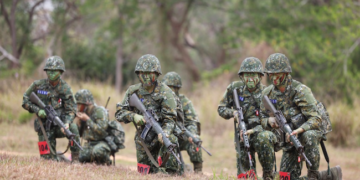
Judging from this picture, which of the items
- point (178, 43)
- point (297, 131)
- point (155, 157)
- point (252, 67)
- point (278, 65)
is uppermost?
point (178, 43)

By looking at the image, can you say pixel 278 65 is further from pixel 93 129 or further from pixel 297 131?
pixel 93 129

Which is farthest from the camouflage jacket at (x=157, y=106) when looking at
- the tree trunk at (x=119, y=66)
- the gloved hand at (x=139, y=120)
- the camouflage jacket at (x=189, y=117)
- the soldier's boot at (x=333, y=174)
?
the tree trunk at (x=119, y=66)

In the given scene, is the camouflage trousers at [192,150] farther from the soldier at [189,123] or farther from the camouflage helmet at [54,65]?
the camouflage helmet at [54,65]

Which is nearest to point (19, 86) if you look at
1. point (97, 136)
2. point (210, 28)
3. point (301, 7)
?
point (97, 136)

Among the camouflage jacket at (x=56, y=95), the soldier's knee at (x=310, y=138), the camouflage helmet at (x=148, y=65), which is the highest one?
the camouflage helmet at (x=148, y=65)

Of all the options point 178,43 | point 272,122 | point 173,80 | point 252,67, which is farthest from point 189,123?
point 178,43

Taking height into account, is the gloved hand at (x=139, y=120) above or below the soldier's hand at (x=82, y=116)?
below

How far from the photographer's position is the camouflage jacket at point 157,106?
774 centimetres

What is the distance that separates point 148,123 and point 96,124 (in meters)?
2.50

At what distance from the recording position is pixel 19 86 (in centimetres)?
1750

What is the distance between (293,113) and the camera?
762 cm

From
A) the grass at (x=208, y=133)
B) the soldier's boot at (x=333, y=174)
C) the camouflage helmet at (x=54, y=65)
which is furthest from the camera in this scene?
the grass at (x=208, y=133)

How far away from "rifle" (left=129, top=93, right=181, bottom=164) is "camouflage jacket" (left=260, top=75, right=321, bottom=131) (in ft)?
5.49

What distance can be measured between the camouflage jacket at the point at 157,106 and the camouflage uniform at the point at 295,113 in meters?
1.55
